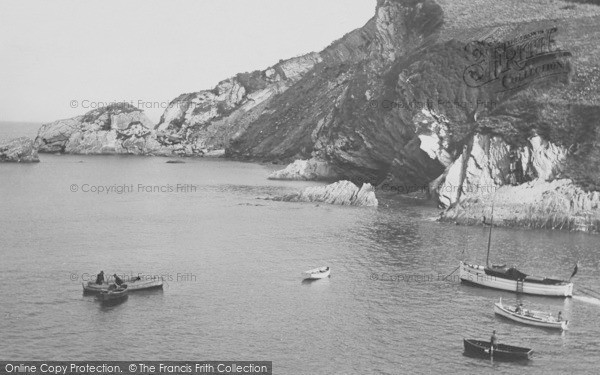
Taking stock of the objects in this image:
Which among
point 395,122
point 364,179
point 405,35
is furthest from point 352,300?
point 405,35

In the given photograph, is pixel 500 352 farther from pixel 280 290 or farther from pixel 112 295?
pixel 112 295

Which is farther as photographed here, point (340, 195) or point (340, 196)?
point (340, 195)

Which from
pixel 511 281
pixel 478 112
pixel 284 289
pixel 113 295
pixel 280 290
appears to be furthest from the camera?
pixel 478 112

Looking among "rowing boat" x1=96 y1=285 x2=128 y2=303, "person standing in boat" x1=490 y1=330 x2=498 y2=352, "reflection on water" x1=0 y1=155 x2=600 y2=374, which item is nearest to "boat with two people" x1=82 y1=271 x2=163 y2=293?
"rowing boat" x1=96 y1=285 x2=128 y2=303

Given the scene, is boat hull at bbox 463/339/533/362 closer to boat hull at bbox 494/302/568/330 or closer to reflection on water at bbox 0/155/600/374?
reflection on water at bbox 0/155/600/374

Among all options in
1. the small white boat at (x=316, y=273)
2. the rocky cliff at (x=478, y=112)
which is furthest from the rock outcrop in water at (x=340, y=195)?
the small white boat at (x=316, y=273)

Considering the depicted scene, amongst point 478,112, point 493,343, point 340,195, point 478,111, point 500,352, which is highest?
point 478,111

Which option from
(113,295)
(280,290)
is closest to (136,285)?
(113,295)

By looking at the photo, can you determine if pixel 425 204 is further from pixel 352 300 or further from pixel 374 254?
pixel 352 300

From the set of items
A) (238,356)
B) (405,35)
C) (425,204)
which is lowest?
(238,356)
